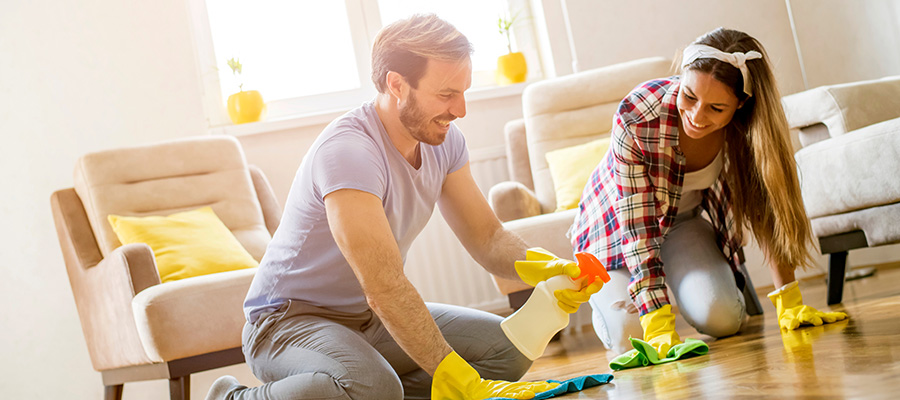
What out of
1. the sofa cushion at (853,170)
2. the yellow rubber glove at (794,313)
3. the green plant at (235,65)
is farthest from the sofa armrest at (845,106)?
the green plant at (235,65)

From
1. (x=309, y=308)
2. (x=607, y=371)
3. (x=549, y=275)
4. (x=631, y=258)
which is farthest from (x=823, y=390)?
(x=309, y=308)

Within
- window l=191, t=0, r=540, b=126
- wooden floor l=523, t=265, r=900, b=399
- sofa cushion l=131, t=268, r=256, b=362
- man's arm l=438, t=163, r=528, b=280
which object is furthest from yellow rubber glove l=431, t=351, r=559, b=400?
window l=191, t=0, r=540, b=126

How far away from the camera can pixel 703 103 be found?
169 centimetres

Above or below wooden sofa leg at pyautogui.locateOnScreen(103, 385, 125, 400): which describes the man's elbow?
above

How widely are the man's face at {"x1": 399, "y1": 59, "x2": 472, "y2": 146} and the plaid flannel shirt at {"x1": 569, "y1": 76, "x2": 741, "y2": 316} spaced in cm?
55

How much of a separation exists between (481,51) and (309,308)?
2392 millimetres

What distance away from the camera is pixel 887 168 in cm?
207

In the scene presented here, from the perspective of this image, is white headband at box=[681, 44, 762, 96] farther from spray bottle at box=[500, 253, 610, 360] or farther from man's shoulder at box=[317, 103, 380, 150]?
man's shoulder at box=[317, 103, 380, 150]

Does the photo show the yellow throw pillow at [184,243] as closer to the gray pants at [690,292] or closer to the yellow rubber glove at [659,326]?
the gray pants at [690,292]

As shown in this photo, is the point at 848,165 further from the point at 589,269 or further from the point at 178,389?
the point at 178,389

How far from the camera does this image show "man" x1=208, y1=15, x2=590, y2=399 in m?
1.35

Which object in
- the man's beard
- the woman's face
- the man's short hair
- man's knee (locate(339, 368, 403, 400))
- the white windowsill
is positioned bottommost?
man's knee (locate(339, 368, 403, 400))

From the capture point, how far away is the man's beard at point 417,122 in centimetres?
147

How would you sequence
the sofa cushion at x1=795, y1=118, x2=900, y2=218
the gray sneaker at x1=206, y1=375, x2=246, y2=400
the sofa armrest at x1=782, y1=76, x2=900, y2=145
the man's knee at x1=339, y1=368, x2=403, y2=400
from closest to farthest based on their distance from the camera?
the man's knee at x1=339, y1=368, x2=403, y2=400, the gray sneaker at x1=206, y1=375, x2=246, y2=400, the sofa cushion at x1=795, y1=118, x2=900, y2=218, the sofa armrest at x1=782, y1=76, x2=900, y2=145
